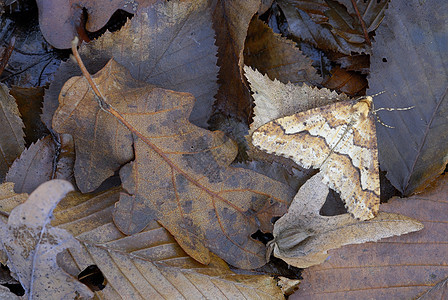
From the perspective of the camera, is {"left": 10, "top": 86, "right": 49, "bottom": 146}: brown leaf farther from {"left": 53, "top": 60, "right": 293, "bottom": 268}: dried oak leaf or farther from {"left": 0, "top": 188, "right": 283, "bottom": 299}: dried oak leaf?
{"left": 0, "top": 188, "right": 283, "bottom": 299}: dried oak leaf

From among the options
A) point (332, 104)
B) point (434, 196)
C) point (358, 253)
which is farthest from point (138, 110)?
point (434, 196)

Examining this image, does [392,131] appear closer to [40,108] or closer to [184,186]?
[184,186]

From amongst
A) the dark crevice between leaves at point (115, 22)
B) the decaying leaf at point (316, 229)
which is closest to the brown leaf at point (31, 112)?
the dark crevice between leaves at point (115, 22)

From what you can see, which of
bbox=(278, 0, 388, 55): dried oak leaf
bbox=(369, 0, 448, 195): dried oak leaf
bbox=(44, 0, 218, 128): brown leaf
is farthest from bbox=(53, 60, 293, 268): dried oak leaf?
bbox=(278, 0, 388, 55): dried oak leaf

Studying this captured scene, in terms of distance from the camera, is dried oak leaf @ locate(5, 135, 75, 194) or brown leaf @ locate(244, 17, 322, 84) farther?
brown leaf @ locate(244, 17, 322, 84)

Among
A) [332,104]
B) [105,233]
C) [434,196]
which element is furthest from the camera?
[332,104]

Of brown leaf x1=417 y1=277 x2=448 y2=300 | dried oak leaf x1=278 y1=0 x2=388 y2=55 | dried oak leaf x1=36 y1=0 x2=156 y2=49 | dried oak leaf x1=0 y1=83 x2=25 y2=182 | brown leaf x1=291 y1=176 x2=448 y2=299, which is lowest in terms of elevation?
brown leaf x1=417 y1=277 x2=448 y2=300
